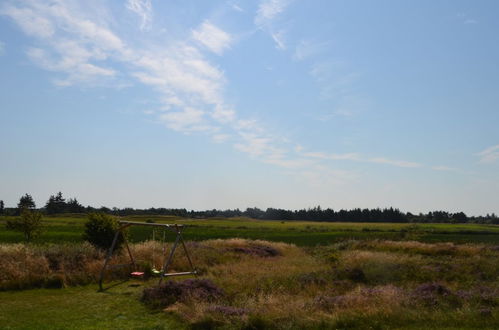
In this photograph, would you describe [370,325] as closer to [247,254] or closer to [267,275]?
[267,275]

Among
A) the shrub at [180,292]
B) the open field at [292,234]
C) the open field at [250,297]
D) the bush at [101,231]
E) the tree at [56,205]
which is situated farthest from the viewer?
the tree at [56,205]

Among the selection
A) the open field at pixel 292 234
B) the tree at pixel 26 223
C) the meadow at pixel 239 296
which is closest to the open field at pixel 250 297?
the meadow at pixel 239 296

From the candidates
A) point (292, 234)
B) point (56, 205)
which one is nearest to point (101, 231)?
point (292, 234)

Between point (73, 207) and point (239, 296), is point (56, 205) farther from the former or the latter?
point (239, 296)

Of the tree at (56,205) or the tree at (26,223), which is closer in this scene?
the tree at (26,223)

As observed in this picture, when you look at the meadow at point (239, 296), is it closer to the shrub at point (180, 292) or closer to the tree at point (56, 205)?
the shrub at point (180, 292)

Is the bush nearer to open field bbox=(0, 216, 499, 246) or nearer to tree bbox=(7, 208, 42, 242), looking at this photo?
tree bbox=(7, 208, 42, 242)

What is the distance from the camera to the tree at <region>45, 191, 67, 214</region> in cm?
15950

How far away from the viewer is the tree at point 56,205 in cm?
15950

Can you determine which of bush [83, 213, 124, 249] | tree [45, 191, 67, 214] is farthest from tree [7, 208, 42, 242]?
tree [45, 191, 67, 214]

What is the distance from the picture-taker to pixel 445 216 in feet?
581

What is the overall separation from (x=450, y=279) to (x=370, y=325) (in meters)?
12.1

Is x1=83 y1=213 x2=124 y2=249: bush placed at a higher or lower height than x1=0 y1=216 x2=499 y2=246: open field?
higher

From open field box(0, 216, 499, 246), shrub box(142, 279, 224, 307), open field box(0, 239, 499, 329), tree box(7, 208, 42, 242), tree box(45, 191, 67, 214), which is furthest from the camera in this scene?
tree box(45, 191, 67, 214)
